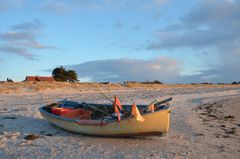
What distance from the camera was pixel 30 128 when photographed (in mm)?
14367

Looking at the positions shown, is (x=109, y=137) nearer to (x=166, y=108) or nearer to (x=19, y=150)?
(x=166, y=108)

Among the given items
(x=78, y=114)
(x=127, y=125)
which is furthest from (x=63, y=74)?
(x=127, y=125)

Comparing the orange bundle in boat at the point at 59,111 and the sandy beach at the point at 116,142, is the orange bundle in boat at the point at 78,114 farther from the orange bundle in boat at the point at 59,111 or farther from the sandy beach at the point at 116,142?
the sandy beach at the point at 116,142

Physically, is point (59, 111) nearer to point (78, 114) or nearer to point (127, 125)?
point (78, 114)

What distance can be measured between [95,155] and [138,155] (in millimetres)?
1129

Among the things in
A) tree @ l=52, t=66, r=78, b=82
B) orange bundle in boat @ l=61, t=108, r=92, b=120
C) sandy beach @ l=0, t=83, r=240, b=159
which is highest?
tree @ l=52, t=66, r=78, b=82

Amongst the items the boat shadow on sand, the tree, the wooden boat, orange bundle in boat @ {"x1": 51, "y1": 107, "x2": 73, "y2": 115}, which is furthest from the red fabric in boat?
the tree

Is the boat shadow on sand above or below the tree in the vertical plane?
below

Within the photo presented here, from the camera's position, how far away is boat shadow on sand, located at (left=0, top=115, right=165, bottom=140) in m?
13.4

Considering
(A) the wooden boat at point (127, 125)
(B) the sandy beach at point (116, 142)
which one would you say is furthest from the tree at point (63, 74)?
(A) the wooden boat at point (127, 125)

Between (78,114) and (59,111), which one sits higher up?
(59,111)

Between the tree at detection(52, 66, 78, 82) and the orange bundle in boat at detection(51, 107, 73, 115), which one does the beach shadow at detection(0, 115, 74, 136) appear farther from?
the tree at detection(52, 66, 78, 82)

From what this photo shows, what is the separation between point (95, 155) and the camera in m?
10.7

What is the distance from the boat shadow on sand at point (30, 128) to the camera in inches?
527
